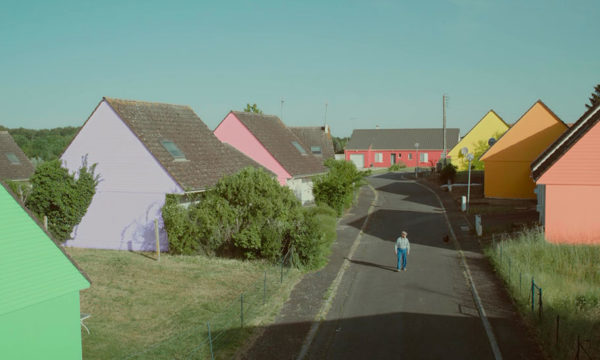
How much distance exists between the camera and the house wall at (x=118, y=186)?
71.5 feet

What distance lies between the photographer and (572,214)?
65.1 ft

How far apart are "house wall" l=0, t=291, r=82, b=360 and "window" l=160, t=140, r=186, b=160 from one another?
14.0 metres

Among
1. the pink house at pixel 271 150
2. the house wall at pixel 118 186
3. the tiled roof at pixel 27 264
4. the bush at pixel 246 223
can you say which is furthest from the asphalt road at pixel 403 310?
the pink house at pixel 271 150

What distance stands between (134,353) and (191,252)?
9701 millimetres

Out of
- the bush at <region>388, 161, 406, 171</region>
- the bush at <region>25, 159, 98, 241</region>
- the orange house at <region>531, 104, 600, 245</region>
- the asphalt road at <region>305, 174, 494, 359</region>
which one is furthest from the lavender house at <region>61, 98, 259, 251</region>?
the bush at <region>388, 161, 406, 171</region>

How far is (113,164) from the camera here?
887 inches

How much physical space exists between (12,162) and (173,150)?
77.0ft

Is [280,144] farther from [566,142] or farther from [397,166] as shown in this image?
[397,166]

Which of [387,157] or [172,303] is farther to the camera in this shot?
[387,157]

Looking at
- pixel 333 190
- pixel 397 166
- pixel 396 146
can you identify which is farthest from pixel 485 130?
pixel 396 146

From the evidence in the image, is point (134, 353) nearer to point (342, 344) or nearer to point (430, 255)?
point (342, 344)

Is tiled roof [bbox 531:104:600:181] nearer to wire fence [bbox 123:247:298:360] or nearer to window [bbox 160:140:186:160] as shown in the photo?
wire fence [bbox 123:247:298:360]

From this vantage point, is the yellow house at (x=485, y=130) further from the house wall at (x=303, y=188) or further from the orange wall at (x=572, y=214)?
the orange wall at (x=572, y=214)

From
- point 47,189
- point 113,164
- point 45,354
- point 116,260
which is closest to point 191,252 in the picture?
point 116,260
